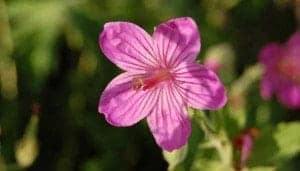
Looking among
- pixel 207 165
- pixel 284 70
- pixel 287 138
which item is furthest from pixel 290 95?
pixel 207 165

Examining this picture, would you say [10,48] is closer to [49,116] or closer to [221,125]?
[49,116]

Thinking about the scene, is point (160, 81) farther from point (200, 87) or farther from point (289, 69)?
point (289, 69)

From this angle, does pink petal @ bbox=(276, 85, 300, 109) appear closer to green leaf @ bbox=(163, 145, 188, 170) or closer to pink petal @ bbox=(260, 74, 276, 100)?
pink petal @ bbox=(260, 74, 276, 100)

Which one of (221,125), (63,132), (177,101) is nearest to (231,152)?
(221,125)

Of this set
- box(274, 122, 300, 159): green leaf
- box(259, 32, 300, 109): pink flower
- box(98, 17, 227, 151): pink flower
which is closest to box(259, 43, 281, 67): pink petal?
box(259, 32, 300, 109): pink flower

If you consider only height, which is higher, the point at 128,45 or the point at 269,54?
the point at 128,45
